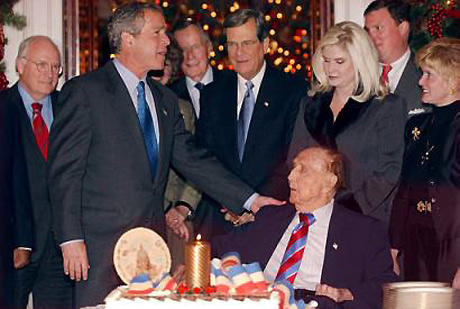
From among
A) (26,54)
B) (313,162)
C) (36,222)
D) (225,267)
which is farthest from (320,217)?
(26,54)

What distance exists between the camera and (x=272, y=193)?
6.24 meters

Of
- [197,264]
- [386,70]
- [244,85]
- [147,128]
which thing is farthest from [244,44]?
[197,264]

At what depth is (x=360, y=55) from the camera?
5.88m

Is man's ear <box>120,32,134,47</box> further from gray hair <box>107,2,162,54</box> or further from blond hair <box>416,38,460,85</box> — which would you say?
blond hair <box>416,38,460,85</box>

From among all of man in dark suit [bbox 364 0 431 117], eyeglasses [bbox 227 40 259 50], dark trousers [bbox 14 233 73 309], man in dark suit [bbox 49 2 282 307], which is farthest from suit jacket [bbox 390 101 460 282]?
dark trousers [bbox 14 233 73 309]

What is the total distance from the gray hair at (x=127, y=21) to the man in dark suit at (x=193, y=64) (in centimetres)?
145

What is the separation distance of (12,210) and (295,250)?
6.03 ft

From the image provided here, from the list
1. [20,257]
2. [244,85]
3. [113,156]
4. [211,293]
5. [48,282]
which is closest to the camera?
[211,293]

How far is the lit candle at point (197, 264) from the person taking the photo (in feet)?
12.1

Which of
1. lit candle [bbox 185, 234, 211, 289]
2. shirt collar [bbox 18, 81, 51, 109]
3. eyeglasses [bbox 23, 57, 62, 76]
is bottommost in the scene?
lit candle [bbox 185, 234, 211, 289]

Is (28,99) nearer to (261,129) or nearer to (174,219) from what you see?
(174,219)

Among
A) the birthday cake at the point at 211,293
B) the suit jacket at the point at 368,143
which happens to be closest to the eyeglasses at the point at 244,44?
the suit jacket at the point at 368,143

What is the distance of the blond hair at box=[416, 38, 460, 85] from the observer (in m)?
5.72

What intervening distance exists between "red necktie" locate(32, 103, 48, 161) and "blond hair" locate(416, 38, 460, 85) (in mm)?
2273
